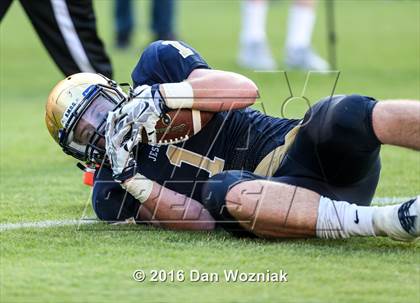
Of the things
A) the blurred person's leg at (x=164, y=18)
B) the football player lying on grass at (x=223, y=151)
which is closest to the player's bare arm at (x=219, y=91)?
the football player lying on grass at (x=223, y=151)

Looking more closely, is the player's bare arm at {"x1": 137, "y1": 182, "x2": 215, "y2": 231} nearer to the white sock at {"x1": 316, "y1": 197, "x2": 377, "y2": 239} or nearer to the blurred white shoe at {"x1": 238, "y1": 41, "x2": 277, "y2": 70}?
the white sock at {"x1": 316, "y1": 197, "x2": 377, "y2": 239}

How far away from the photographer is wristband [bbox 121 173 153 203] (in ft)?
12.5

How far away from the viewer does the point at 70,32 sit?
5.57 meters

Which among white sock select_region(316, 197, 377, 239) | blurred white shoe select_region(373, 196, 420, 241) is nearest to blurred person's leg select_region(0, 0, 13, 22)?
white sock select_region(316, 197, 377, 239)

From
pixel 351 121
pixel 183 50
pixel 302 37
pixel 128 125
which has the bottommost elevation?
pixel 302 37

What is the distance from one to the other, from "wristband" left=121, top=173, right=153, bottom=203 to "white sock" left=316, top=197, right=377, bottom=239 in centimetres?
66

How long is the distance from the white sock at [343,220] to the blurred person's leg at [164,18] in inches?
276

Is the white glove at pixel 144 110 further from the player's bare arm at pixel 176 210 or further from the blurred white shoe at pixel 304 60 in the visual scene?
the blurred white shoe at pixel 304 60

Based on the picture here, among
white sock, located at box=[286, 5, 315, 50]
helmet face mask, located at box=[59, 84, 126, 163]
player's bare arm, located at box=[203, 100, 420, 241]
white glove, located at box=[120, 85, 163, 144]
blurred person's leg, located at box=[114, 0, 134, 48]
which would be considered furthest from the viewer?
blurred person's leg, located at box=[114, 0, 134, 48]

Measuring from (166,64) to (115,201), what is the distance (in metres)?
0.58

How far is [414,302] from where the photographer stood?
290 cm

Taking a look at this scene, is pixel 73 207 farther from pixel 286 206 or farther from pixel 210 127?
pixel 286 206

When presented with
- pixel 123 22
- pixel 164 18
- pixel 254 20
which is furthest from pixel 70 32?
pixel 123 22

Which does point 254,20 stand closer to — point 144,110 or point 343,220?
point 144,110
